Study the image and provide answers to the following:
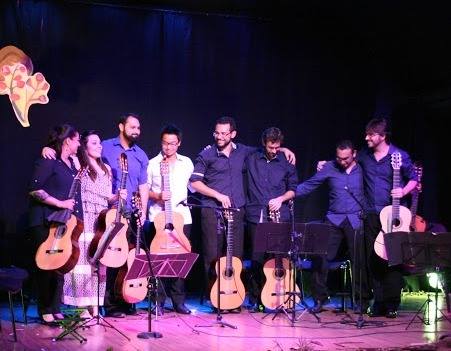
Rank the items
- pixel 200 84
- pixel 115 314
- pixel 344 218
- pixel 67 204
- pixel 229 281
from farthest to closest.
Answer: pixel 200 84, pixel 344 218, pixel 229 281, pixel 115 314, pixel 67 204

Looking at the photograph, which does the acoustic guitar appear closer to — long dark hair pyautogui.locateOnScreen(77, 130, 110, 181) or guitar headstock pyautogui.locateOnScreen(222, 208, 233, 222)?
long dark hair pyautogui.locateOnScreen(77, 130, 110, 181)

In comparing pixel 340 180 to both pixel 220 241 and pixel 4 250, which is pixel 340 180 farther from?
pixel 4 250

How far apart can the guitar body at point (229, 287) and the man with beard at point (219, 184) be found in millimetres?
168

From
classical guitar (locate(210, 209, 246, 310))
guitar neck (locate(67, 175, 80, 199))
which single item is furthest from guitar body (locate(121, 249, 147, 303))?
guitar neck (locate(67, 175, 80, 199))

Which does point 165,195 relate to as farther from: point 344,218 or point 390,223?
point 390,223

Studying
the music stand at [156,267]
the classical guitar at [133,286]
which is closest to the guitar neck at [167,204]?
the classical guitar at [133,286]

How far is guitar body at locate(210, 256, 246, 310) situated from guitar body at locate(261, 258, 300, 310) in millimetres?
292

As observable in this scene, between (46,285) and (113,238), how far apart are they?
85 cm

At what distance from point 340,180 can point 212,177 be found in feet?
5.12

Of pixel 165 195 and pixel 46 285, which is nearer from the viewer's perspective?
pixel 46 285

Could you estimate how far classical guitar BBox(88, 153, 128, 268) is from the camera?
7.18 meters

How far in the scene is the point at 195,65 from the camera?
9.57 metres

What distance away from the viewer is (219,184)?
838 centimetres

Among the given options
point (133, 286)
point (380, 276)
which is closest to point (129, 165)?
point (133, 286)
